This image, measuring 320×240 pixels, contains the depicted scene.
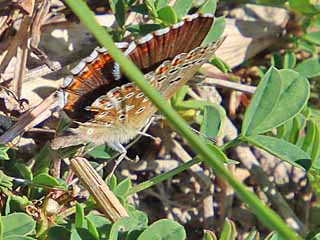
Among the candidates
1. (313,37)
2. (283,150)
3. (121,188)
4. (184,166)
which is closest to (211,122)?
(184,166)

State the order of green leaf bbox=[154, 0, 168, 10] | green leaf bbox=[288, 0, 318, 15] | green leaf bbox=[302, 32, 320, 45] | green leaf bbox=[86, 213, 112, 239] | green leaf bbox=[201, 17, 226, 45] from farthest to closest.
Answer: green leaf bbox=[302, 32, 320, 45] < green leaf bbox=[288, 0, 318, 15] < green leaf bbox=[201, 17, 226, 45] < green leaf bbox=[154, 0, 168, 10] < green leaf bbox=[86, 213, 112, 239]

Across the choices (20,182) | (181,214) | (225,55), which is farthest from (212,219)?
(20,182)

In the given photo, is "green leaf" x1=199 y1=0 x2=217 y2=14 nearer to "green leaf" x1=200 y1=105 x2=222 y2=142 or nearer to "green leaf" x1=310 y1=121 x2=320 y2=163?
"green leaf" x1=200 y1=105 x2=222 y2=142

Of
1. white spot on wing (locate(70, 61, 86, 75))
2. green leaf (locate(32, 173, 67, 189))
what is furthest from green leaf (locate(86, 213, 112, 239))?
white spot on wing (locate(70, 61, 86, 75))

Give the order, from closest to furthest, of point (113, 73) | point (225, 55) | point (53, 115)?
1. point (113, 73)
2. point (53, 115)
3. point (225, 55)

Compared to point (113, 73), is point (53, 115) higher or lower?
lower

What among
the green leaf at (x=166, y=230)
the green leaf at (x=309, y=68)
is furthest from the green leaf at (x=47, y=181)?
the green leaf at (x=309, y=68)

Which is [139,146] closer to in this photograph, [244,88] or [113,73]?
[244,88]

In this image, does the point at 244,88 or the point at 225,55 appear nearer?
the point at 244,88
